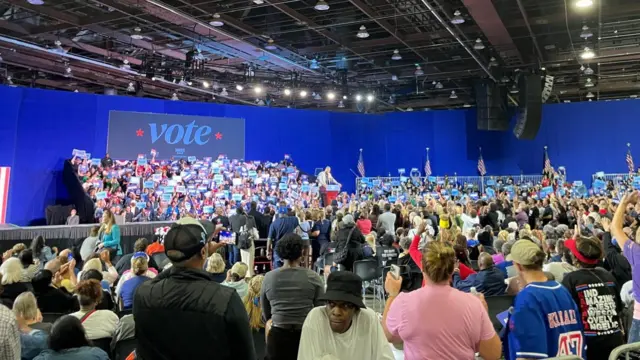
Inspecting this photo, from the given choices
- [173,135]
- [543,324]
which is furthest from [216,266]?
[173,135]

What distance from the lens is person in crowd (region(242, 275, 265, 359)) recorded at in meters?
4.12

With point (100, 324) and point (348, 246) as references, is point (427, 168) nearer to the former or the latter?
point (348, 246)

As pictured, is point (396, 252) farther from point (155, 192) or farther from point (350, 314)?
point (155, 192)

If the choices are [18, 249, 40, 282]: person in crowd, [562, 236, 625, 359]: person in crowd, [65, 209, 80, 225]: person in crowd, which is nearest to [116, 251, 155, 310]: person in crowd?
[18, 249, 40, 282]: person in crowd

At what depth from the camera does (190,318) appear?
187 centimetres

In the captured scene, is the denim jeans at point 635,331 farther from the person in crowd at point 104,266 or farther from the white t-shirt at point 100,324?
the person in crowd at point 104,266

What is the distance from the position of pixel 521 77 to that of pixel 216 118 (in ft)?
36.8

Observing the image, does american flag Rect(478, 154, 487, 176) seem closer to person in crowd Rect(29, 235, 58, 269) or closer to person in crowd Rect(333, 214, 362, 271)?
person in crowd Rect(333, 214, 362, 271)

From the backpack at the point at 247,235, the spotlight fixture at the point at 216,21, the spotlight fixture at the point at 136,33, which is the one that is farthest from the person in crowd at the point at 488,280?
the spotlight fixture at the point at 136,33

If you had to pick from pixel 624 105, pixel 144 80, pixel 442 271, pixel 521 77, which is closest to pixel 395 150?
pixel 521 77

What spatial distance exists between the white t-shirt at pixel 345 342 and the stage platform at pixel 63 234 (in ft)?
32.9

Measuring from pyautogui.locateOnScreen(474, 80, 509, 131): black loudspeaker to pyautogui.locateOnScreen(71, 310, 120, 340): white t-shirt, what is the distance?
1707cm

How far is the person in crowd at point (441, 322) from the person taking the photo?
2.14 meters

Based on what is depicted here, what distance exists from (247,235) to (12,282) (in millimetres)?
5262
